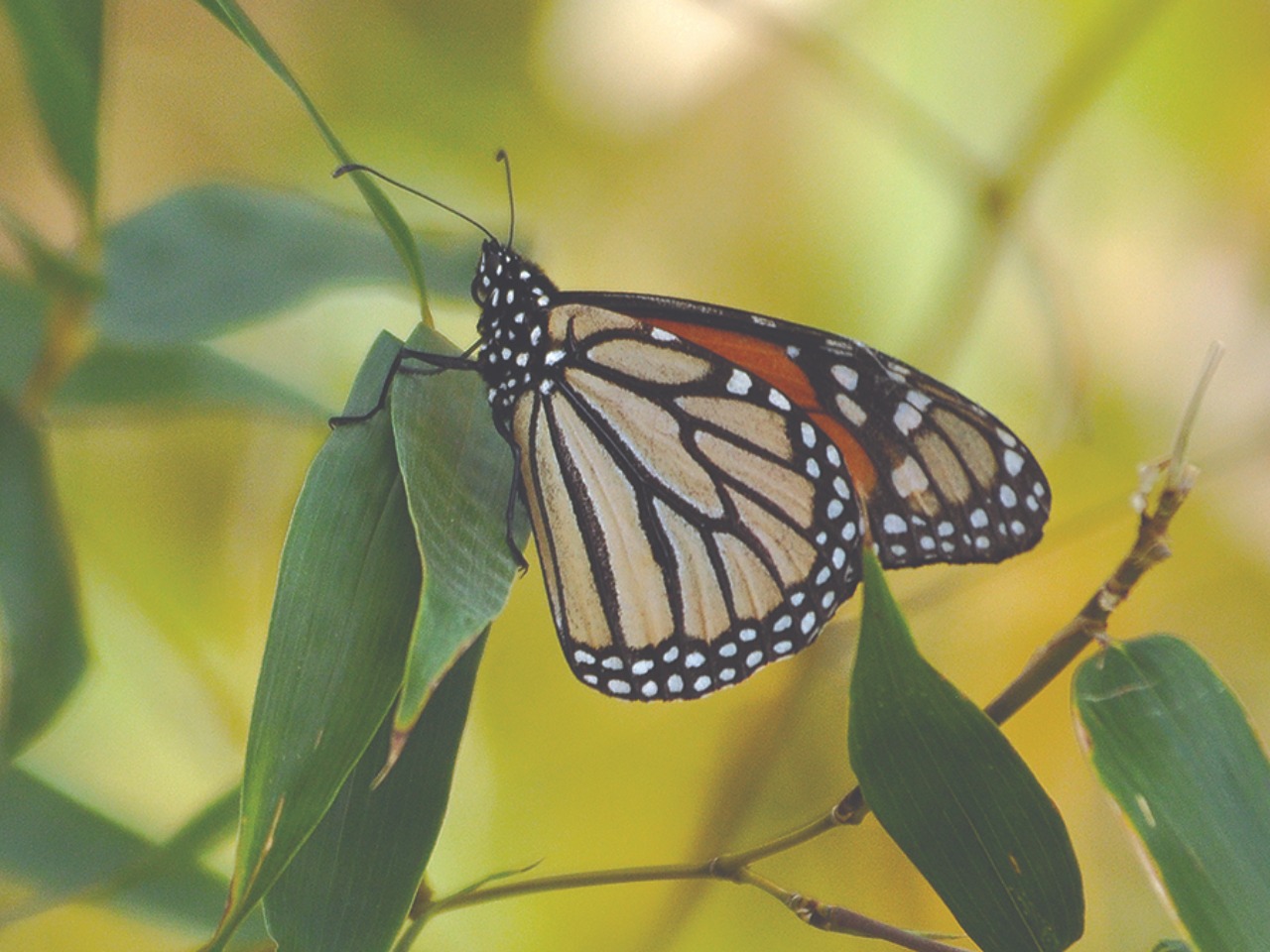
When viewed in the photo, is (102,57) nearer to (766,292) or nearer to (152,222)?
(152,222)

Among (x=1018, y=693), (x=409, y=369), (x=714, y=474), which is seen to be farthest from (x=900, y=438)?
(x=409, y=369)

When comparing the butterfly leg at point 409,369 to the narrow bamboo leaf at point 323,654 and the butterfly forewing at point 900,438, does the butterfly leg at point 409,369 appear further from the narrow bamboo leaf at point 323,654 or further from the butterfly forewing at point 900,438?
the butterfly forewing at point 900,438

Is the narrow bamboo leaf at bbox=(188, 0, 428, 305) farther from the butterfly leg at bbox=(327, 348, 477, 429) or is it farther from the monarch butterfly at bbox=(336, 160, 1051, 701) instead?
the monarch butterfly at bbox=(336, 160, 1051, 701)

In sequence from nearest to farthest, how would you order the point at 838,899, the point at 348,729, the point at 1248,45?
the point at 348,729 → the point at 838,899 → the point at 1248,45

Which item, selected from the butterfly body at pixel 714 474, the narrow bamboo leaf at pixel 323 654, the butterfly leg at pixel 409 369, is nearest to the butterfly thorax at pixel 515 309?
the butterfly body at pixel 714 474

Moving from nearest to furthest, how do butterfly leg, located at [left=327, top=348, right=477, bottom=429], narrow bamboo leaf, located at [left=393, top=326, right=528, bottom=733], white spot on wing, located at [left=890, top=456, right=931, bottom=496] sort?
narrow bamboo leaf, located at [left=393, top=326, right=528, bottom=733]
butterfly leg, located at [left=327, top=348, right=477, bottom=429]
white spot on wing, located at [left=890, top=456, right=931, bottom=496]

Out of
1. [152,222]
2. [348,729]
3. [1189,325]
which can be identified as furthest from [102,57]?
[1189,325]

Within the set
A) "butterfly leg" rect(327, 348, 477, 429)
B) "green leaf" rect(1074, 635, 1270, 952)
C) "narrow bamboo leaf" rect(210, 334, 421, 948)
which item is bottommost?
"green leaf" rect(1074, 635, 1270, 952)

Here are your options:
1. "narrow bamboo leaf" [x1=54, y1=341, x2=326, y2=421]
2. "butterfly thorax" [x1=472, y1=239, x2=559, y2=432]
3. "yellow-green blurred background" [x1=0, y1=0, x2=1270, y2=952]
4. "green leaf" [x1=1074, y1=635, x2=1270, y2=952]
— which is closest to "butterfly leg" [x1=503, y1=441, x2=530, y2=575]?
"butterfly thorax" [x1=472, y1=239, x2=559, y2=432]
